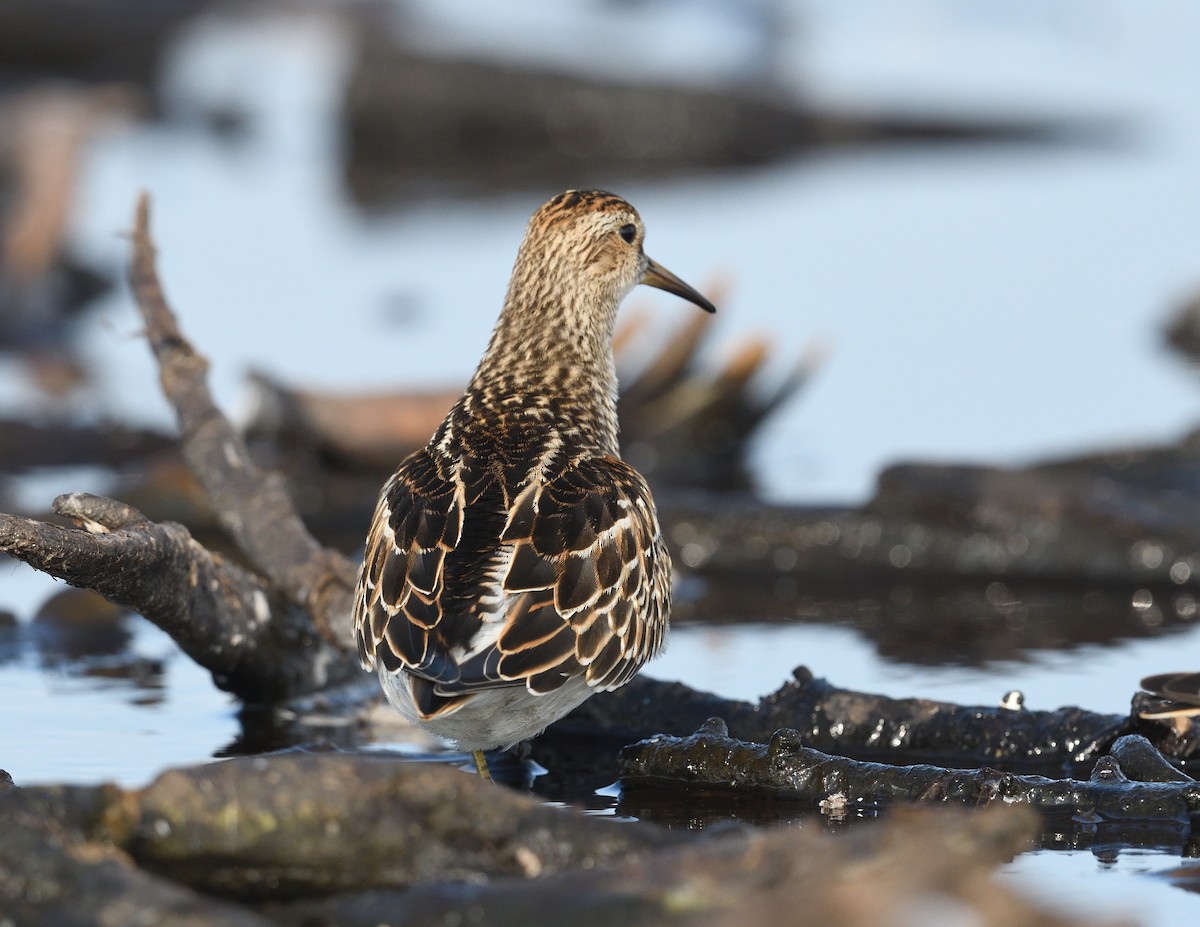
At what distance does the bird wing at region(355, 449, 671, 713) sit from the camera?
4.62 metres

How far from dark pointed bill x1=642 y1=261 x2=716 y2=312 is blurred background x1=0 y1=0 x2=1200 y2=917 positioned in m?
1.19

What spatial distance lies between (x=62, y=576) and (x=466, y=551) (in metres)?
0.98

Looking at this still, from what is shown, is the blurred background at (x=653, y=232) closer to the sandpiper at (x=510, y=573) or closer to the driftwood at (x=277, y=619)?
the driftwood at (x=277, y=619)

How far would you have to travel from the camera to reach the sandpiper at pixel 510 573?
15.2ft

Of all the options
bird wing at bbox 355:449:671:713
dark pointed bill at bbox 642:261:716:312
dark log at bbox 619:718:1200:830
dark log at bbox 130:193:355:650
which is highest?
dark pointed bill at bbox 642:261:716:312

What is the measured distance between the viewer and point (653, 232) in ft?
49.8

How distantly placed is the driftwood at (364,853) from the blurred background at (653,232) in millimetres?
1354

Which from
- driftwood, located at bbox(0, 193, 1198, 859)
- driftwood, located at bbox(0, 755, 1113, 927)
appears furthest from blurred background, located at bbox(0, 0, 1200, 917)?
driftwood, located at bbox(0, 755, 1113, 927)

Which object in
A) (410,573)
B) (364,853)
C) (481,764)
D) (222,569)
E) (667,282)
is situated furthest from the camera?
(667,282)

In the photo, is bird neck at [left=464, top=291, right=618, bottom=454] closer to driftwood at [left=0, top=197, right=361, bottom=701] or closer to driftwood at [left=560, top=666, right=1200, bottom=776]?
driftwood at [left=0, top=197, right=361, bottom=701]

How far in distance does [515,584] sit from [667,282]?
2.30 m

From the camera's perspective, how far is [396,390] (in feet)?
30.2

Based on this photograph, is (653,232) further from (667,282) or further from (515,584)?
(515,584)

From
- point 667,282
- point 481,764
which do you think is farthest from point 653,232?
point 481,764
